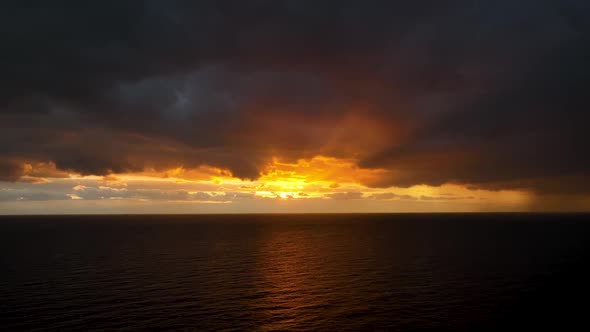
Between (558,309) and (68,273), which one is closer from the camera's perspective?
(558,309)

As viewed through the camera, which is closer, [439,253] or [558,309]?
[558,309]

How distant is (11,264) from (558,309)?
362ft

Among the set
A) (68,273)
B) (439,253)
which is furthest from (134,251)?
(439,253)

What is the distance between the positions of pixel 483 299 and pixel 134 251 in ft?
321

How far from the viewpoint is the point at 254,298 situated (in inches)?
2231

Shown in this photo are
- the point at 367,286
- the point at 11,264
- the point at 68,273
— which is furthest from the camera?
the point at 11,264

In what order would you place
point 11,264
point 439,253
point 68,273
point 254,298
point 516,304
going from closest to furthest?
1. point 516,304
2. point 254,298
3. point 68,273
4. point 11,264
5. point 439,253

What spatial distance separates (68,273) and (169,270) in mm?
19759

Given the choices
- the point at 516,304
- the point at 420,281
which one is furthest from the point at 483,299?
the point at 420,281

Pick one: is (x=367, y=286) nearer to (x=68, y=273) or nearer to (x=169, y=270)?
(x=169, y=270)

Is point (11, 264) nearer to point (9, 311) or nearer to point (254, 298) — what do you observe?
point (9, 311)

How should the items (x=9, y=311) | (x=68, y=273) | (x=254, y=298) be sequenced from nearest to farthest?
(x=9, y=311)
(x=254, y=298)
(x=68, y=273)

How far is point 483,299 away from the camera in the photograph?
55.3 meters

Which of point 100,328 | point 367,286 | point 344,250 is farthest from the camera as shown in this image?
point 344,250
